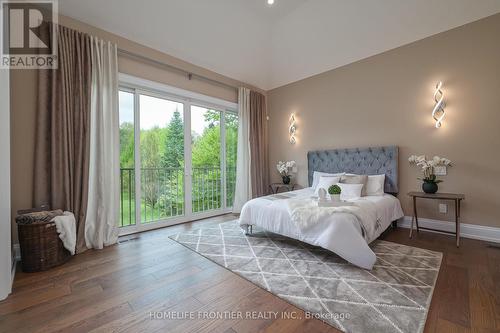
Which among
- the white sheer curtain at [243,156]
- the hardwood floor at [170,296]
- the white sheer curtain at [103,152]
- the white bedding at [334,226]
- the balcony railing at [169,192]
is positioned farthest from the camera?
the white sheer curtain at [243,156]

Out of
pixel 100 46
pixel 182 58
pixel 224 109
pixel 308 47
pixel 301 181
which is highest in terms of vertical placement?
pixel 308 47

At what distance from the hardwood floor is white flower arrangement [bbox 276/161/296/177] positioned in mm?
3003

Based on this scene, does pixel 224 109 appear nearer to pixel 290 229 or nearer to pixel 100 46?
pixel 100 46

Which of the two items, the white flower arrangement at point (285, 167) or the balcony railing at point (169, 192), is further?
the white flower arrangement at point (285, 167)

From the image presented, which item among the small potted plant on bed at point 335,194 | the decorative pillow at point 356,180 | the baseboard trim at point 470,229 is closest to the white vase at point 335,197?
the small potted plant on bed at point 335,194

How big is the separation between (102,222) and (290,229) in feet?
8.21

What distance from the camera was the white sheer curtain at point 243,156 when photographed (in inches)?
192

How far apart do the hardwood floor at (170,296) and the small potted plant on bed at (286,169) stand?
9.58ft

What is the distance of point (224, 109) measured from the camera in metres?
4.86

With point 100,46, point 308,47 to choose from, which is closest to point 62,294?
point 100,46

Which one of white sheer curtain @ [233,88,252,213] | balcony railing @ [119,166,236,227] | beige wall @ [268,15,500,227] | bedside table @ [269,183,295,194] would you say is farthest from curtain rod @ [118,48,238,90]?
bedside table @ [269,183,295,194]

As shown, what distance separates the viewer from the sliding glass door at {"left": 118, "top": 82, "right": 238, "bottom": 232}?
3.52 m

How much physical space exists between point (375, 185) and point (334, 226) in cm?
177

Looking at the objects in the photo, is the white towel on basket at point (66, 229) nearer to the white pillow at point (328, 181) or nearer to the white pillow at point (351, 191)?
the white pillow at point (328, 181)
